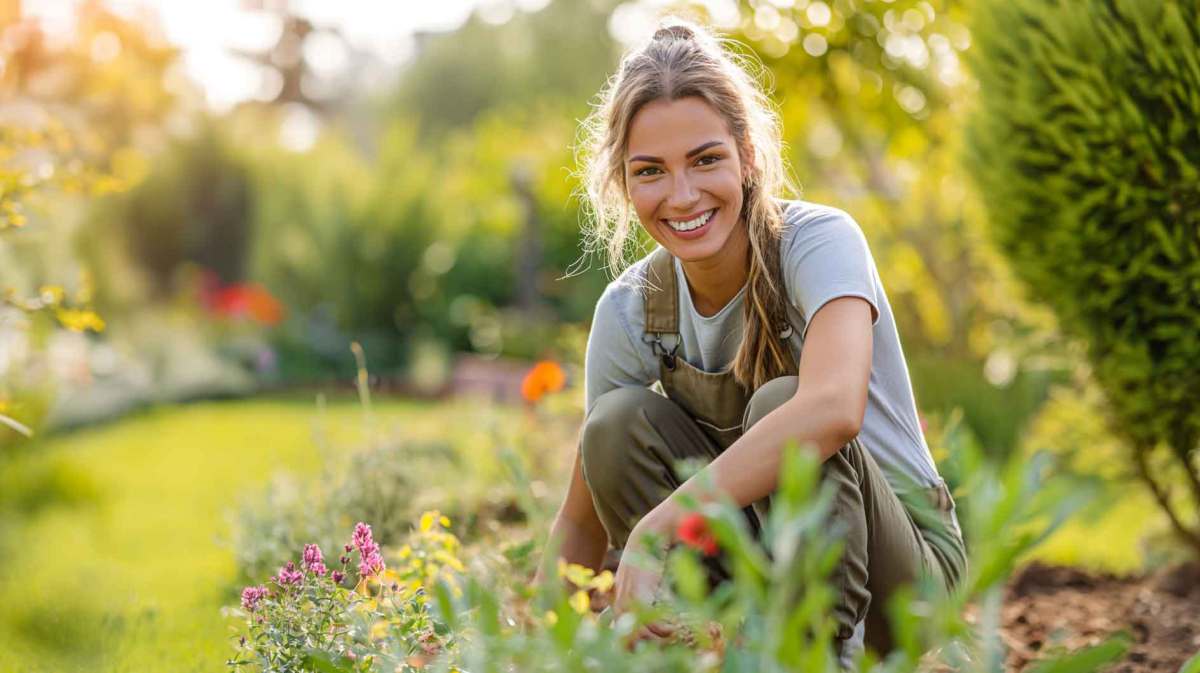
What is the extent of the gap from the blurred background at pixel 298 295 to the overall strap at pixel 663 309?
0.88 meters

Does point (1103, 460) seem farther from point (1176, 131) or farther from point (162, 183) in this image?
point (162, 183)

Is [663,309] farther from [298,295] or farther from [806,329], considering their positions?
[298,295]

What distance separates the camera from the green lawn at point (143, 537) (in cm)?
275

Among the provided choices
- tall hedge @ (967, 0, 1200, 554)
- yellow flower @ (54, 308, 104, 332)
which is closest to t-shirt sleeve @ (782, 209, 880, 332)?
tall hedge @ (967, 0, 1200, 554)

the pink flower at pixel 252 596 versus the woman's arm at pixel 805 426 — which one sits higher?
the woman's arm at pixel 805 426

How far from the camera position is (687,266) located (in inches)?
95.6

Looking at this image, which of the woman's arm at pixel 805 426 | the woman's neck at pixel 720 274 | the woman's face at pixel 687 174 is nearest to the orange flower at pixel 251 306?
the woman's neck at pixel 720 274

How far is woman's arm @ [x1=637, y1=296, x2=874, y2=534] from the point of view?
192 centimetres

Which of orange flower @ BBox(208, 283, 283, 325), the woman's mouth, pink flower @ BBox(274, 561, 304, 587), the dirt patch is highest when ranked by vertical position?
the woman's mouth

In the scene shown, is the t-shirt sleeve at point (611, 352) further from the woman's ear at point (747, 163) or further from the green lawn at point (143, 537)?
the green lawn at point (143, 537)

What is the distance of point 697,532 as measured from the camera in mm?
1518

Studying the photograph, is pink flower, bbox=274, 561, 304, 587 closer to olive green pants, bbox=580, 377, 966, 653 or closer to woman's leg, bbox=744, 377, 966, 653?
olive green pants, bbox=580, 377, 966, 653

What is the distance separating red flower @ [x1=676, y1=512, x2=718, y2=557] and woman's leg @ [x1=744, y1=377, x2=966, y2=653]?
0.48 m

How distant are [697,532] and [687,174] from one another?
0.94 m
